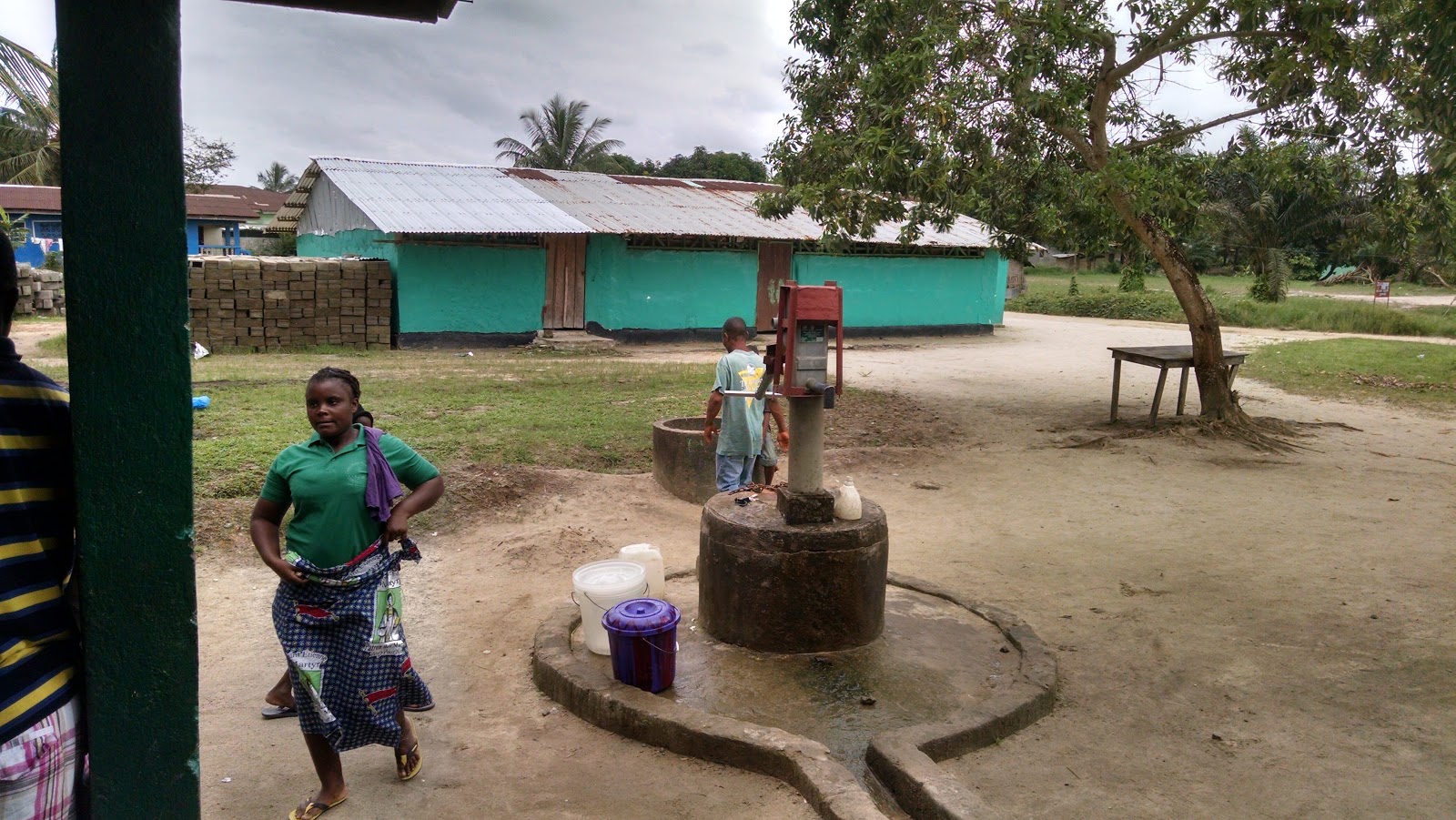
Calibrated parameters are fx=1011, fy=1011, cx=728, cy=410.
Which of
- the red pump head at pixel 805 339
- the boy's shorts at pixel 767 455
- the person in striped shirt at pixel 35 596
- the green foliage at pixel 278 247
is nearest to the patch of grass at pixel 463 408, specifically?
the boy's shorts at pixel 767 455

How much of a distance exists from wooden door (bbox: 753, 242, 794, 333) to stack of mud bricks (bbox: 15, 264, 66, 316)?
13683 millimetres

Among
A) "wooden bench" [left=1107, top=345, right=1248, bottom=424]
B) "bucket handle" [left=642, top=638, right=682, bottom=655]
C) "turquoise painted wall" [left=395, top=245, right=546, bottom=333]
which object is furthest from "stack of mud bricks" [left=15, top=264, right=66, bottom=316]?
"bucket handle" [left=642, top=638, right=682, bottom=655]

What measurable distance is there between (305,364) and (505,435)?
21.1 feet

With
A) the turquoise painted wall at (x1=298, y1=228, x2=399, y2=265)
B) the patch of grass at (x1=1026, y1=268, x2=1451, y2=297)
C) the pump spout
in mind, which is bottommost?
the pump spout

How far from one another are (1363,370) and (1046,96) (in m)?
10.4

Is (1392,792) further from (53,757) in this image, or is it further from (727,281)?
(727,281)

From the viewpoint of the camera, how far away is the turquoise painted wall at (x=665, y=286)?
762 inches

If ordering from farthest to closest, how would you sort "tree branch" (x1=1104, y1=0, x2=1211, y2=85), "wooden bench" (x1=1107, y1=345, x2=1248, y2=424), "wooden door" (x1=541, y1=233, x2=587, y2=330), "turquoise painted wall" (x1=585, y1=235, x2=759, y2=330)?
"turquoise painted wall" (x1=585, y1=235, x2=759, y2=330), "wooden door" (x1=541, y1=233, x2=587, y2=330), "wooden bench" (x1=1107, y1=345, x2=1248, y2=424), "tree branch" (x1=1104, y1=0, x2=1211, y2=85)

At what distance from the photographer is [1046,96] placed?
9172mm

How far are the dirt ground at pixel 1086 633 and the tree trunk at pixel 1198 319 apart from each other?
0.86 metres

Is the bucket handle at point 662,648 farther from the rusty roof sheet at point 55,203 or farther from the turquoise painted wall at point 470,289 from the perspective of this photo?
the rusty roof sheet at point 55,203

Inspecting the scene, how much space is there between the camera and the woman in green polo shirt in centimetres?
311

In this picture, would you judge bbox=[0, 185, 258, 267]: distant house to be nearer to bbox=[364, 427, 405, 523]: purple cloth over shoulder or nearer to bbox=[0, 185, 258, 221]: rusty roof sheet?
bbox=[0, 185, 258, 221]: rusty roof sheet

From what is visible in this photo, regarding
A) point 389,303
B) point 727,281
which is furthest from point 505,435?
point 727,281
